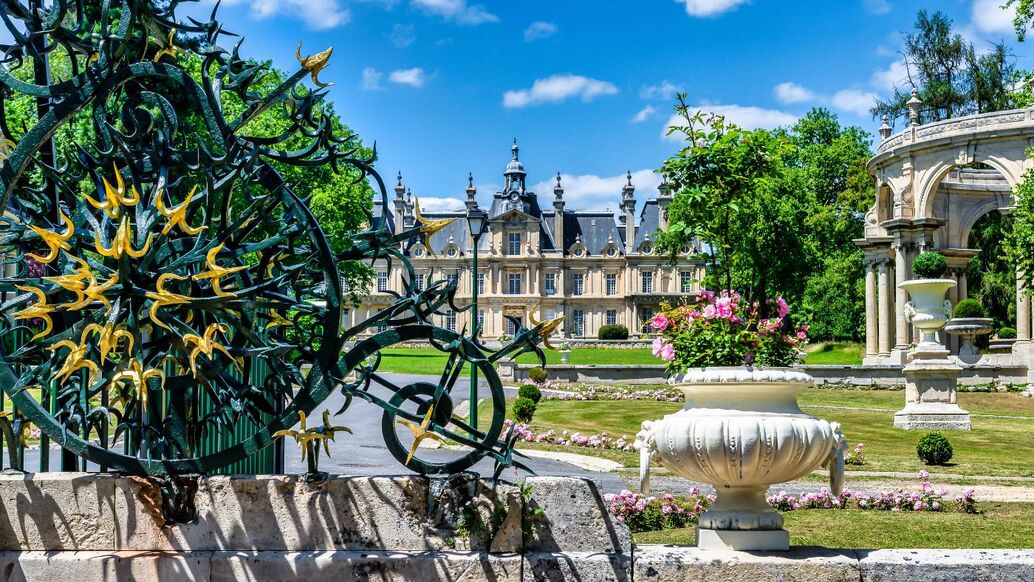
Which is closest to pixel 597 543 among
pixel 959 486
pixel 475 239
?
pixel 959 486

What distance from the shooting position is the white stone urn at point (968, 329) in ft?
123

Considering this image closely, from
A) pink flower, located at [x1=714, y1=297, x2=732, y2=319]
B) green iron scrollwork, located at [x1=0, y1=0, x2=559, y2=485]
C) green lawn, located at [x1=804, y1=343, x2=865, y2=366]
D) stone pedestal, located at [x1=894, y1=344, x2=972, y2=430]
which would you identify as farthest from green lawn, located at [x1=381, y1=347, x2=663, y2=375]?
green iron scrollwork, located at [x1=0, y1=0, x2=559, y2=485]

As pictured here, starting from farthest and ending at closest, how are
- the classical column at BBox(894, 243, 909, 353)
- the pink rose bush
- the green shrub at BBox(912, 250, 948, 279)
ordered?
the classical column at BBox(894, 243, 909, 353), the green shrub at BBox(912, 250, 948, 279), the pink rose bush

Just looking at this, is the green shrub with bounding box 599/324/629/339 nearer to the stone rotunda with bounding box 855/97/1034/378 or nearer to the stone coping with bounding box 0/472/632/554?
the stone rotunda with bounding box 855/97/1034/378

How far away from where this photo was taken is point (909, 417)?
22.3 metres

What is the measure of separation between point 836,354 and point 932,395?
1178 inches

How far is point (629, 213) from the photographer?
98.8 m

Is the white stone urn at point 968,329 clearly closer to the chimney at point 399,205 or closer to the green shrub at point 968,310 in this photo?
the green shrub at point 968,310

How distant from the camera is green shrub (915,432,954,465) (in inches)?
625

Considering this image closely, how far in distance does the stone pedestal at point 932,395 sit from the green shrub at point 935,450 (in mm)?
6270

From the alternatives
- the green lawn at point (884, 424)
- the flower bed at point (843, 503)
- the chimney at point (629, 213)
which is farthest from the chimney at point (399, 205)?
the flower bed at point (843, 503)

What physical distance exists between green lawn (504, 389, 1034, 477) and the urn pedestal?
1.90 ft

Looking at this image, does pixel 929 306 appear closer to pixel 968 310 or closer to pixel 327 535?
pixel 968 310

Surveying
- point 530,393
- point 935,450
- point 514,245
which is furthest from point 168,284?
point 514,245
